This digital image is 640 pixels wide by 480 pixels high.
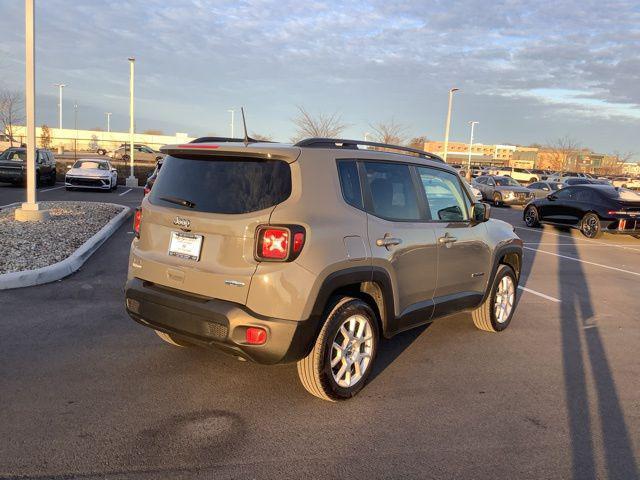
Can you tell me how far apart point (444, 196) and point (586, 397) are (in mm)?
2116

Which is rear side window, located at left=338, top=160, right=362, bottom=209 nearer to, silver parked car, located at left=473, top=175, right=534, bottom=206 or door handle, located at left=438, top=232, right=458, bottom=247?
door handle, located at left=438, top=232, right=458, bottom=247

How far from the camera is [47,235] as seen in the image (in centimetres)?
979

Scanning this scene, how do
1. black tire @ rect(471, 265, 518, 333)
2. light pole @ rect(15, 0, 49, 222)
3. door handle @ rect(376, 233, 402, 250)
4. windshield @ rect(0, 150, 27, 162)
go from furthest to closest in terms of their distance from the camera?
1. windshield @ rect(0, 150, 27, 162)
2. light pole @ rect(15, 0, 49, 222)
3. black tire @ rect(471, 265, 518, 333)
4. door handle @ rect(376, 233, 402, 250)

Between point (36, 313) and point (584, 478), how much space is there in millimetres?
5335

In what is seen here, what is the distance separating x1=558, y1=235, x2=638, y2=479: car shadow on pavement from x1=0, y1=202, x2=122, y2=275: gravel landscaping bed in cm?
681

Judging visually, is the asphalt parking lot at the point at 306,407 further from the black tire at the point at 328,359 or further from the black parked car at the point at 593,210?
the black parked car at the point at 593,210

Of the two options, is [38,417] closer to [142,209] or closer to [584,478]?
[142,209]

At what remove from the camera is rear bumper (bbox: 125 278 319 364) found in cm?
357

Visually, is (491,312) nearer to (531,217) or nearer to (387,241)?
(387,241)

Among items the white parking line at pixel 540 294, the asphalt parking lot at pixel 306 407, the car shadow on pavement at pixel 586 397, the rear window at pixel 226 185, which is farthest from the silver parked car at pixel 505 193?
the rear window at pixel 226 185

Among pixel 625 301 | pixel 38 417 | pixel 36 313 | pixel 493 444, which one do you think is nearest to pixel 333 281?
pixel 493 444

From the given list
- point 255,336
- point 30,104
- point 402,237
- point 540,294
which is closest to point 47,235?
point 30,104

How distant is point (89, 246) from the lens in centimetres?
926

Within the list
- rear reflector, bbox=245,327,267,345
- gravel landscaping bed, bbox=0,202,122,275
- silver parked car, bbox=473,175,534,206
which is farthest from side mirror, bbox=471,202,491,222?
silver parked car, bbox=473,175,534,206
